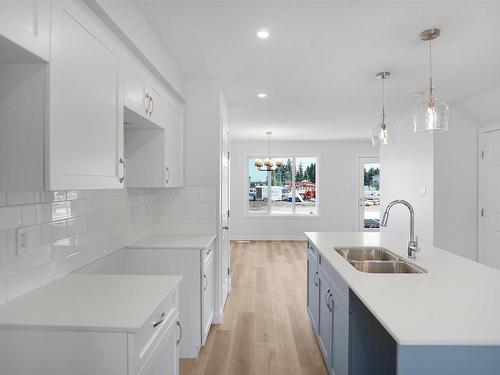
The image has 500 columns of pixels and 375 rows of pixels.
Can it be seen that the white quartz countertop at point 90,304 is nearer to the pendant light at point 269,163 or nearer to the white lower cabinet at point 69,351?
the white lower cabinet at point 69,351

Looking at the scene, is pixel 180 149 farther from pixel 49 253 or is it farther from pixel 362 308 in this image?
pixel 362 308

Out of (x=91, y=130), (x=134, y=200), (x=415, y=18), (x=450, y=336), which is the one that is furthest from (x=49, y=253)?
(x=415, y=18)

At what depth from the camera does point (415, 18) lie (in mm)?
2064

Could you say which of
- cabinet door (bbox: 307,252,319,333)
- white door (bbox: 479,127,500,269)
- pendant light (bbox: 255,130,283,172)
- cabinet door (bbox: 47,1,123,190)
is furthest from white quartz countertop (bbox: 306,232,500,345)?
pendant light (bbox: 255,130,283,172)

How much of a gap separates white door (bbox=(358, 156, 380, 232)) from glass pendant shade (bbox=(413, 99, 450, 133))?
573 cm

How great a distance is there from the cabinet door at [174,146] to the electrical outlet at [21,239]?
4.22 ft

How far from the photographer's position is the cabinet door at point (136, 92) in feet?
6.10

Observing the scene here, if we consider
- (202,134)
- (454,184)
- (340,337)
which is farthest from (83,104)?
(454,184)

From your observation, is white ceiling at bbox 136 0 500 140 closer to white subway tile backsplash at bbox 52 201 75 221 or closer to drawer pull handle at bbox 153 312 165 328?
white subway tile backsplash at bbox 52 201 75 221

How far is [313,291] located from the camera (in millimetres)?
2898

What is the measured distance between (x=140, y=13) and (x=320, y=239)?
224cm

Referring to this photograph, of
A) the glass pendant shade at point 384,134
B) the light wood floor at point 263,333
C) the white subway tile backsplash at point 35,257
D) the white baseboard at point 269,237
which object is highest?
the glass pendant shade at point 384,134

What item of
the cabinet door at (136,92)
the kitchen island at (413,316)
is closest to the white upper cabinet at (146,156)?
the cabinet door at (136,92)

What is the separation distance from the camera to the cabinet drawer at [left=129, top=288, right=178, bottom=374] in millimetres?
1194
